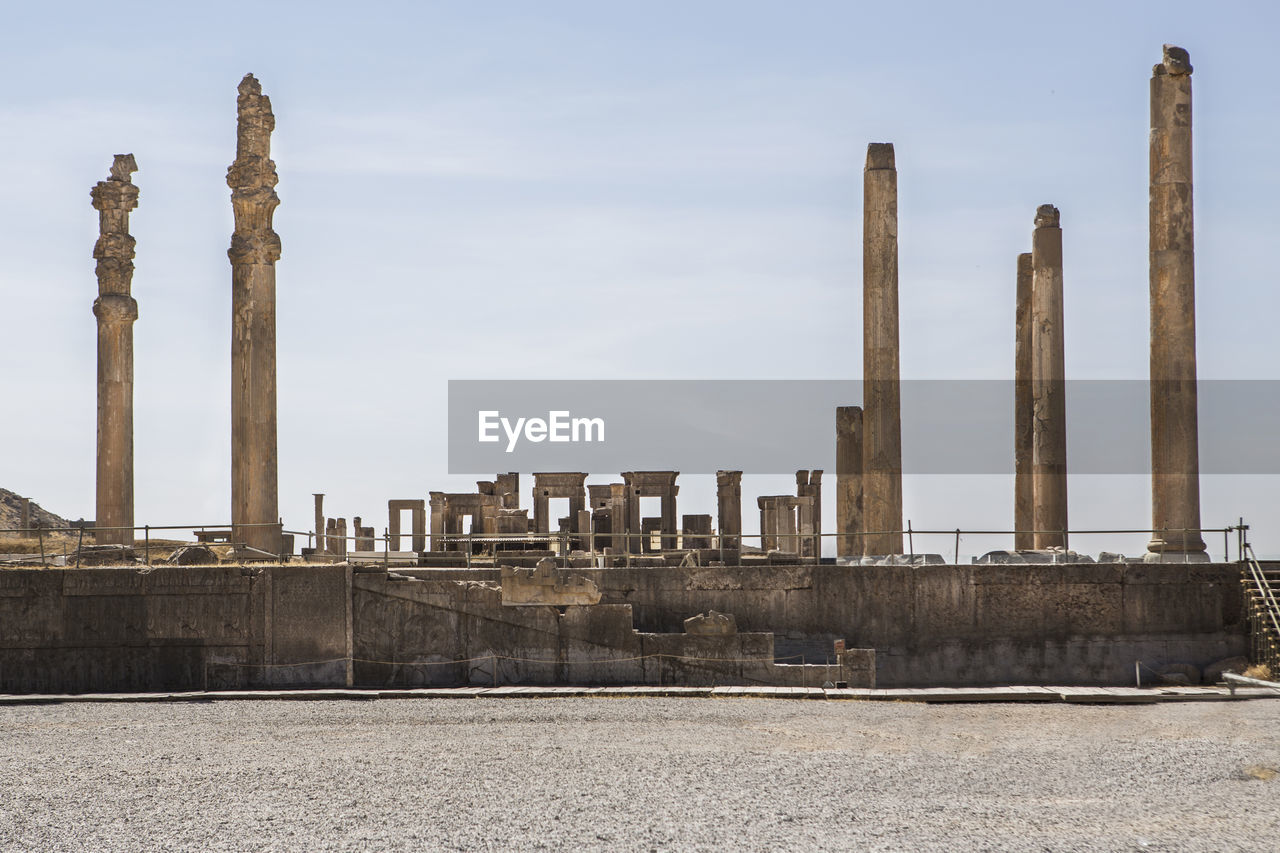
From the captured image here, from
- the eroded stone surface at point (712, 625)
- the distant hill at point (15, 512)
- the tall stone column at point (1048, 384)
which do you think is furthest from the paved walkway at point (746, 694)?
the distant hill at point (15, 512)

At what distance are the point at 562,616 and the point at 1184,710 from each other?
26.7 feet

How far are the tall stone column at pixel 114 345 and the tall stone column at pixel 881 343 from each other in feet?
46.4

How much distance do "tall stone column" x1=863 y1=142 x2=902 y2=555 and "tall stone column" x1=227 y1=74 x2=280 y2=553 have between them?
33.6 feet

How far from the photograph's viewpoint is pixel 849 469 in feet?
87.1

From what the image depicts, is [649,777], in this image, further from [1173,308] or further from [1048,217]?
[1048,217]

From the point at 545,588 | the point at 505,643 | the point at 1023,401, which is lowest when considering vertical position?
the point at 505,643

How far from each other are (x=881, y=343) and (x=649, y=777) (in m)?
13.4

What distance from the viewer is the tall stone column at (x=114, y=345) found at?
27.9m

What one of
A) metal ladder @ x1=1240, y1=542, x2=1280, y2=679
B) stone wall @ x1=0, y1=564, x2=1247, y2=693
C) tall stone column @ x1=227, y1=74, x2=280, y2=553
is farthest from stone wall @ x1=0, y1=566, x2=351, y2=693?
metal ladder @ x1=1240, y1=542, x2=1280, y2=679

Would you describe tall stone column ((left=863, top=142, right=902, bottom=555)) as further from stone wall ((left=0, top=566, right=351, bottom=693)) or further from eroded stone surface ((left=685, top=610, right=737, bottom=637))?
stone wall ((left=0, top=566, right=351, bottom=693))

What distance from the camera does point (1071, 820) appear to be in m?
11.1

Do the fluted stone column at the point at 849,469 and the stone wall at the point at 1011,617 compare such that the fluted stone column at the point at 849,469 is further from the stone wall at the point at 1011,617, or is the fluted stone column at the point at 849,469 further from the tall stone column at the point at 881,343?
the stone wall at the point at 1011,617

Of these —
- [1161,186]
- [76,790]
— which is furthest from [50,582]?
[1161,186]

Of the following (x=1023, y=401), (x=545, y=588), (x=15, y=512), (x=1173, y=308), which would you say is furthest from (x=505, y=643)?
(x=15, y=512)
